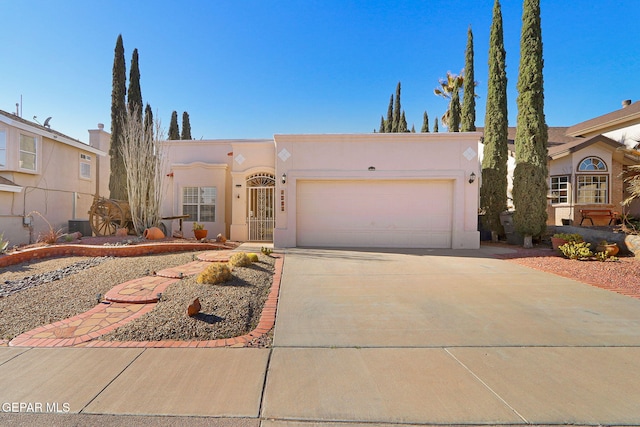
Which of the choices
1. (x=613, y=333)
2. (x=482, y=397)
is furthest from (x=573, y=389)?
(x=613, y=333)

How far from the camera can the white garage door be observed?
10.7 meters

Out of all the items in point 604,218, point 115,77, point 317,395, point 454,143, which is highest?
point 115,77

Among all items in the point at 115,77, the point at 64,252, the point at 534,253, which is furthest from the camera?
the point at 115,77

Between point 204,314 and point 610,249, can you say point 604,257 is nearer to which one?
point 610,249

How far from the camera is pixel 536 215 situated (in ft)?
34.3

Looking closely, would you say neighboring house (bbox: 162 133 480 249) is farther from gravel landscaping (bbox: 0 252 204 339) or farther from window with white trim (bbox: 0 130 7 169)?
window with white trim (bbox: 0 130 7 169)

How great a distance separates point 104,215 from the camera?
11000 mm

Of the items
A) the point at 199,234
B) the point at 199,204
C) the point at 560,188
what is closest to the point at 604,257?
the point at 560,188

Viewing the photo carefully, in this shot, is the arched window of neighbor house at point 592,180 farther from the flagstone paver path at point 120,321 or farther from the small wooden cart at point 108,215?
the small wooden cart at point 108,215

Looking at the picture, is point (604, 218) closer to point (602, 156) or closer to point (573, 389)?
point (602, 156)

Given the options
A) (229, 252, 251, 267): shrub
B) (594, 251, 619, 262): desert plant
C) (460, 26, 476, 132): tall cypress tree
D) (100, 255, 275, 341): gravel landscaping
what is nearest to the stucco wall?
(229, 252, 251, 267): shrub

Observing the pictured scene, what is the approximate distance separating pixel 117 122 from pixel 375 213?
14.6m

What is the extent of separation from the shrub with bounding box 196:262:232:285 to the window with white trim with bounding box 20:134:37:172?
1374 centimetres

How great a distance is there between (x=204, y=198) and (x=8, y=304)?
8596 millimetres
